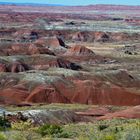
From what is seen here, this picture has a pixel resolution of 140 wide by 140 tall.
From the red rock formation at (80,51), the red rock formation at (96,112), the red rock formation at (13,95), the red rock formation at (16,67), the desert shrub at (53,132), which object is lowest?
the red rock formation at (80,51)

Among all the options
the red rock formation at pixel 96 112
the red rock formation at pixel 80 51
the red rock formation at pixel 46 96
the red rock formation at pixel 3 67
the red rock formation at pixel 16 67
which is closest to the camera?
the red rock formation at pixel 96 112

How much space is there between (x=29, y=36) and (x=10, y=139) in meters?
115

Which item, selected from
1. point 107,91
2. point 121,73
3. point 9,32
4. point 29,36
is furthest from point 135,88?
point 9,32

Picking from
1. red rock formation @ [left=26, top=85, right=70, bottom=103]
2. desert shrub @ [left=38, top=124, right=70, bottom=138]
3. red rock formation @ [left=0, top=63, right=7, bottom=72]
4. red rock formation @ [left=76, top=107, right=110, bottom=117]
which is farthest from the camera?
red rock formation @ [left=0, top=63, right=7, bottom=72]

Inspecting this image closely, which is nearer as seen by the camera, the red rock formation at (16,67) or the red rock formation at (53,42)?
the red rock formation at (16,67)

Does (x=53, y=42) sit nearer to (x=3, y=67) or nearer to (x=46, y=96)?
(x=3, y=67)

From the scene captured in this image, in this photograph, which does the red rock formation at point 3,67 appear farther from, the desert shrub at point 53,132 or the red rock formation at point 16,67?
the desert shrub at point 53,132

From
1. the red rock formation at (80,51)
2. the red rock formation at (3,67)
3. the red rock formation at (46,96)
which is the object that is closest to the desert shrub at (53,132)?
the red rock formation at (46,96)

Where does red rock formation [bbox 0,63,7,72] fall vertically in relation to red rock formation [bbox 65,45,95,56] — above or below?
above

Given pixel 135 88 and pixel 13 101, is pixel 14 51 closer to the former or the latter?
pixel 135 88

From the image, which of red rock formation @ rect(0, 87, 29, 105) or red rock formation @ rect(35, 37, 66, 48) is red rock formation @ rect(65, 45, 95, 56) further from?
red rock formation @ rect(0, 87, 29, 105)

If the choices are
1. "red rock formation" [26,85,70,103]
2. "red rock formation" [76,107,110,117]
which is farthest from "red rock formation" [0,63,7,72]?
"red rock formation" [76,107,110,117]

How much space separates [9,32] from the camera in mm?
138375

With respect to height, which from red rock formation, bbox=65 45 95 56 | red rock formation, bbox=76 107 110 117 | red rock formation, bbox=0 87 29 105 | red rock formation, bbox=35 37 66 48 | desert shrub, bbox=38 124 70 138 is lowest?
red rock formation, bbox=35 37 66 48
